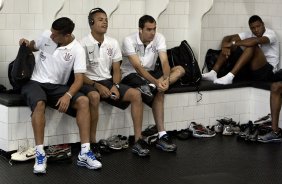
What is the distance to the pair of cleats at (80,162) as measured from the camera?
5.21 meters

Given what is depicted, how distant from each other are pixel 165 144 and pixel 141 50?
3.49 feet

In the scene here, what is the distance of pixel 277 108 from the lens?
260 inches

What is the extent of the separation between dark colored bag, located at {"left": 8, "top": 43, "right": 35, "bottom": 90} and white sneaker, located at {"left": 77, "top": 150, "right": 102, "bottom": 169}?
89 centimetres

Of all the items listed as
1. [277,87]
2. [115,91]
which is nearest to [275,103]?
[277,87]

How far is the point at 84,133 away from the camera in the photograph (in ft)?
18.1

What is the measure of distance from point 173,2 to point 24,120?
268cm

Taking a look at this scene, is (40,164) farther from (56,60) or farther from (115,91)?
(115,91)

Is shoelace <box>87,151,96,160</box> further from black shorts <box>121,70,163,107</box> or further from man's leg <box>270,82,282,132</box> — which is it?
man's leg <box>270,82,282,132</box>

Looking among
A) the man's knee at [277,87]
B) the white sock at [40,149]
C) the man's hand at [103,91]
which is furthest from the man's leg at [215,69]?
the white sock at [40,149]

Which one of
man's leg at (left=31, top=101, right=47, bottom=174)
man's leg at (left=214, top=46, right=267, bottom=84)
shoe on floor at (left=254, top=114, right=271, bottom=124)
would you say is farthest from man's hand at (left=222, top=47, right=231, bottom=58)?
man's leg at (left=31, top=101, right=47, bottom=174)

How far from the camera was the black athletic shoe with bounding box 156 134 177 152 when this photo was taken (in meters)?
6.05

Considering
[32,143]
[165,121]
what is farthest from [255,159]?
[32,143]

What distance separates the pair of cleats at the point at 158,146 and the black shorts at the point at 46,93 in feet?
2.23

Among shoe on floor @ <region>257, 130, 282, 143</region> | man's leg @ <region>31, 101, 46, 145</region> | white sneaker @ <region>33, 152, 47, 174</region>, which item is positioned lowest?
white sneaker @ <region>33, 152, 47, 174</region>
